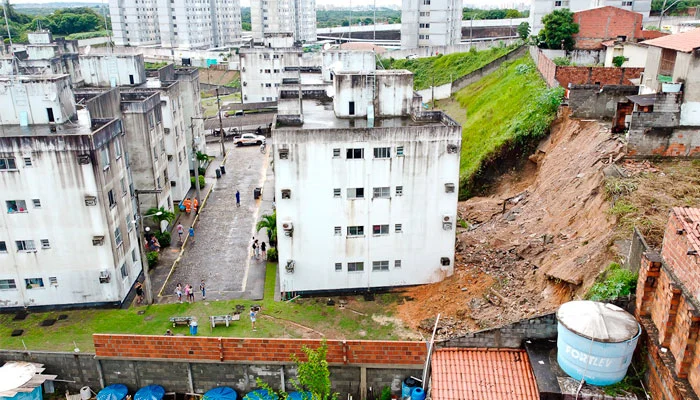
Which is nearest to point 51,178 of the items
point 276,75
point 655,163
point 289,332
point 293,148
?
point 293,148

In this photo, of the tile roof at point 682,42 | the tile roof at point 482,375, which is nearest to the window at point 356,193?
the tile roof at point 482,375

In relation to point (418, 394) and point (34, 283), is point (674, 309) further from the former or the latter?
point (34, 283)

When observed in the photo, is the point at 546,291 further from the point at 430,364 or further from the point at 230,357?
the point at 230,357

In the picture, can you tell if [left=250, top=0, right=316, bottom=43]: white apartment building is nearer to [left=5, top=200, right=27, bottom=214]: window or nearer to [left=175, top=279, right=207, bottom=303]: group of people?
[left=175, top=279, right=207, bottom=303]: group of people

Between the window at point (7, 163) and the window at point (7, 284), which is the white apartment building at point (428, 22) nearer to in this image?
the window at point (7, 163)

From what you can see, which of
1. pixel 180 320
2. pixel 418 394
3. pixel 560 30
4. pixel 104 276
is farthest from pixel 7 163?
pixel 560 30

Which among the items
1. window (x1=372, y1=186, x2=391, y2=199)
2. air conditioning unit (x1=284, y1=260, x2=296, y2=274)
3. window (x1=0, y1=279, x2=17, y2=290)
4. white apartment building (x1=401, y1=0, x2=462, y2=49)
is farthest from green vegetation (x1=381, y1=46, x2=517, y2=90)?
window (x1=0, y1=279, x2=17, y2=290)
